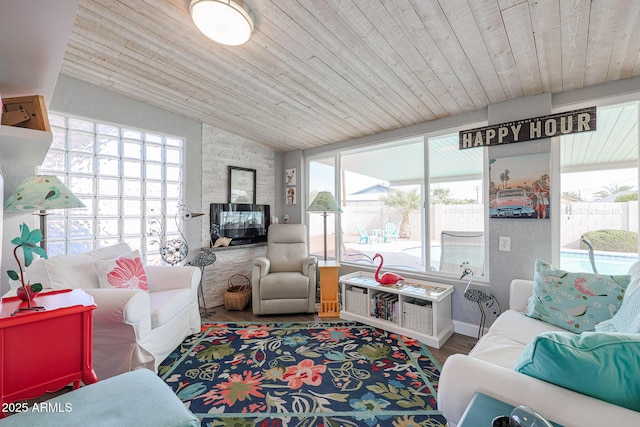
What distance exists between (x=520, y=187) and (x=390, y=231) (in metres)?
1.46

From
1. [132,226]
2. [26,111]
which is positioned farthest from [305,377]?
[132,226]

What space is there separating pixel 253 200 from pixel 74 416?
3315 millimetres

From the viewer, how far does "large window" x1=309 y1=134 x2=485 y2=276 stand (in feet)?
9.12

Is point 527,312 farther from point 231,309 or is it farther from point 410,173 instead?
point 231,309

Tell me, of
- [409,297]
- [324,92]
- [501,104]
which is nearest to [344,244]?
[409,297]

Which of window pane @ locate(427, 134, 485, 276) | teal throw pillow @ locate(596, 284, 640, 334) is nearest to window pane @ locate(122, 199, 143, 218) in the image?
window pane @ locate(427, 134, 485, 276)

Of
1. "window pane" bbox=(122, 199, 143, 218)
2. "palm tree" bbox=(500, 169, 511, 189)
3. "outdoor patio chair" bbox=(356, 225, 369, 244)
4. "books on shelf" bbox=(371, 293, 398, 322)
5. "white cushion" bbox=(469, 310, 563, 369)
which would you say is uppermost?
"palm tree" bbox=(500, 169, 511, 189)

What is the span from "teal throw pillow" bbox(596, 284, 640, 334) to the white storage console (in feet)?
3.59

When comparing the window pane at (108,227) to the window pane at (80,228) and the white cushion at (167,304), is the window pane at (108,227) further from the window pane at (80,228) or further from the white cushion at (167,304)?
the white cushion at (167,304)

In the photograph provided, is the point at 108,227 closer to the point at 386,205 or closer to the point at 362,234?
the point at 362,234

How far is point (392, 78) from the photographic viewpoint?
2188 millimetres

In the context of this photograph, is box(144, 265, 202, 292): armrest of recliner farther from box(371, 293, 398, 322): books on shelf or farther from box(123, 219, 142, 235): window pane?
box(371, 293, 398, 322): books on shelf

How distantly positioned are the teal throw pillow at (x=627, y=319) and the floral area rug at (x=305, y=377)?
100 cm

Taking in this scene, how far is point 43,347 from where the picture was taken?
104 centimetres
